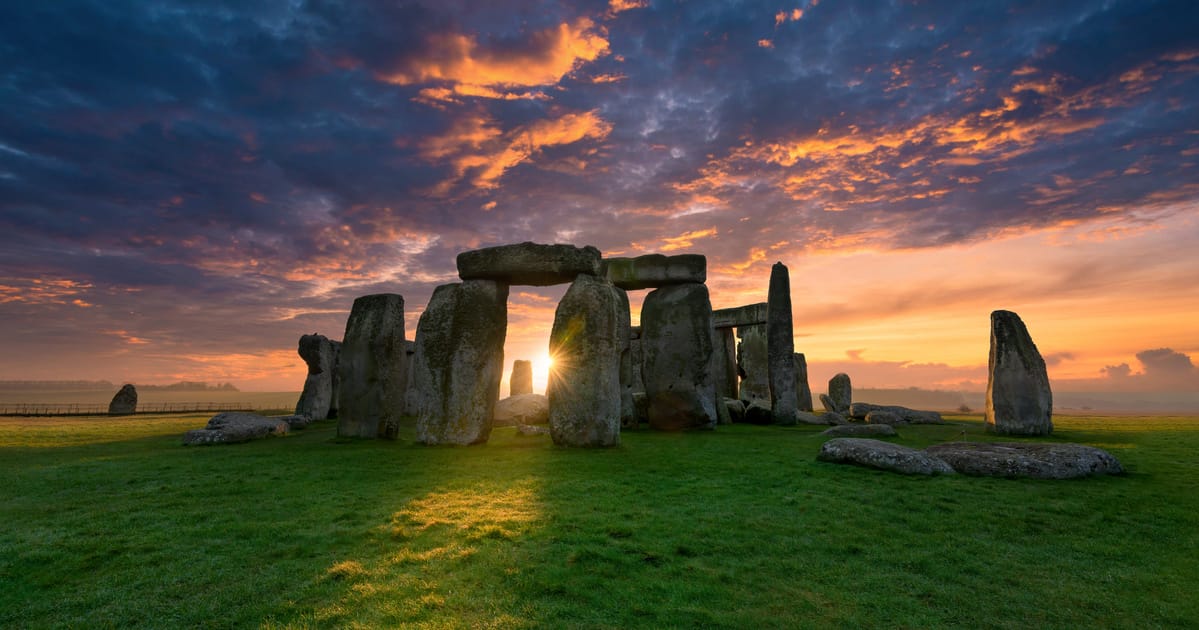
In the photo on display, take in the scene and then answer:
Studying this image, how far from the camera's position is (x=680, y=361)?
1422cm

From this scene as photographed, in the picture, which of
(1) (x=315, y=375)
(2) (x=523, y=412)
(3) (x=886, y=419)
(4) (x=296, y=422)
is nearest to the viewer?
(4) (x=296, y=422)

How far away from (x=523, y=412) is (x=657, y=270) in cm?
546

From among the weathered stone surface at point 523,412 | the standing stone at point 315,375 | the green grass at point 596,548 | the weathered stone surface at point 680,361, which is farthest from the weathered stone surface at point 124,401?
the weathered stone surface at point 680,361

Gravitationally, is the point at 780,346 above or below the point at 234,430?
above

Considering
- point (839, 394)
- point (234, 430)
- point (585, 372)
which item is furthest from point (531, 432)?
point (839, 394)

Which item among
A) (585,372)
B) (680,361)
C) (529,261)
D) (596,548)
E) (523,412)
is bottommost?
(596,548)

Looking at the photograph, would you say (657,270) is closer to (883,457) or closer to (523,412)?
(523,412)

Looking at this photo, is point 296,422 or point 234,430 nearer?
point 234,430

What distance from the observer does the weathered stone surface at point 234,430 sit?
35.7ft

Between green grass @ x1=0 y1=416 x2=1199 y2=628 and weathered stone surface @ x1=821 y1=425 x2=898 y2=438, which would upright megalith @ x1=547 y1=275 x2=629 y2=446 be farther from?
weathered stone surface @ x1=821 y1=425 x2=898 y2=438

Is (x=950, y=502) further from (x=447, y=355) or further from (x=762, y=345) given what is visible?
(x=762, y=345)

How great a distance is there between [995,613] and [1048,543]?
1662 mm

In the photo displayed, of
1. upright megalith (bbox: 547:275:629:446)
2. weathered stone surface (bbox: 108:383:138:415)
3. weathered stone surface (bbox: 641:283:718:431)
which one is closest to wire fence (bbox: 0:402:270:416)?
weathered stone surface (bbox: 108:383:138:415)

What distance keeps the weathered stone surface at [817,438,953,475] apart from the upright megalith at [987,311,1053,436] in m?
6.22
